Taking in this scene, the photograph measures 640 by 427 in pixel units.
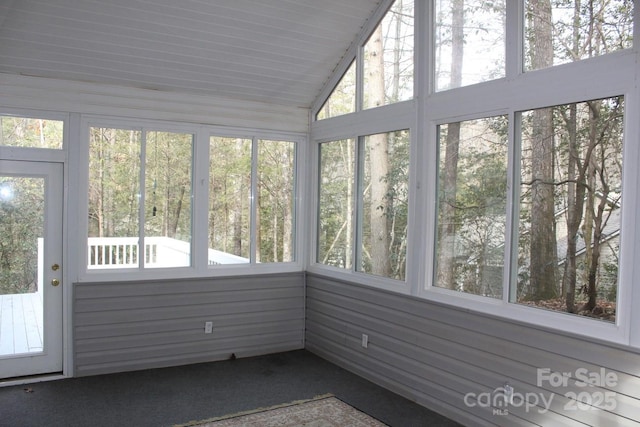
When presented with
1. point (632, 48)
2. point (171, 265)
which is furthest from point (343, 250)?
point (632, 48)

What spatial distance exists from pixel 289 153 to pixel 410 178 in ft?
5.97

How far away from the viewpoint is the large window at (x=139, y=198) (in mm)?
4512

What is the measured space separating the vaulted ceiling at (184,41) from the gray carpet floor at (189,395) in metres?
2.63

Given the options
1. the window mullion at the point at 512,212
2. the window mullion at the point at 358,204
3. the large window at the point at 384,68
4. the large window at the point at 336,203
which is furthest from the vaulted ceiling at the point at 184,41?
the window mullion at the point at 512,212

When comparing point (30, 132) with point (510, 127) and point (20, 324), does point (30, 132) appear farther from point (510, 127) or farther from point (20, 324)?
point (510, 127)

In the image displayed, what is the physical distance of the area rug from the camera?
138 inches

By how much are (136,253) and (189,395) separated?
56.5 inches

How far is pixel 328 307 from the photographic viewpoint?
508cm

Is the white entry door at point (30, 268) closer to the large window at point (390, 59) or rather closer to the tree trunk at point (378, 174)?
the tree trunk at point (378, 174)

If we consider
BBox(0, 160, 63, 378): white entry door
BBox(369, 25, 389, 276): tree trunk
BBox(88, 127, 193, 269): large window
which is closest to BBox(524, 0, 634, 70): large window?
BBox(369, 25, 389, 276): tree trunk

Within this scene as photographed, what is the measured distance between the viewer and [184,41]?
4.21m

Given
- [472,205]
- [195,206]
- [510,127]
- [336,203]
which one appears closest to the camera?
[510,127]

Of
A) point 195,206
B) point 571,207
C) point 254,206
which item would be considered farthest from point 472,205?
point 195,206

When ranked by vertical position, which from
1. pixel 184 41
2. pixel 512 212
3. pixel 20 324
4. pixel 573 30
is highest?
pixel 184 41
